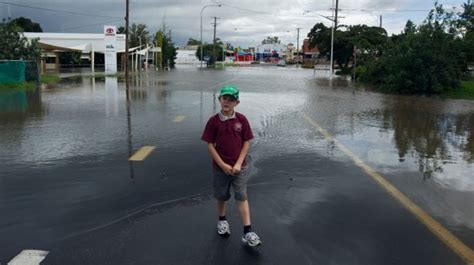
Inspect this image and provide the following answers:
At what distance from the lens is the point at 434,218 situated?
526cm

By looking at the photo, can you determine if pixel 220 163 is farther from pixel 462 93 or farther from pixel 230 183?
pixel 462 93

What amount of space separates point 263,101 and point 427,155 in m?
10.5

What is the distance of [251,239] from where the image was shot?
14.5ft

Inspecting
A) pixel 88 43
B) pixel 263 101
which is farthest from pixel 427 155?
pixel 88 43

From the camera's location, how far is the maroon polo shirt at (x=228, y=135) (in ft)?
15.1

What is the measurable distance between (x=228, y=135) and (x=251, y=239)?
95 centimetres

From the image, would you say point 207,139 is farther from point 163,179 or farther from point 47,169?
point 47,169

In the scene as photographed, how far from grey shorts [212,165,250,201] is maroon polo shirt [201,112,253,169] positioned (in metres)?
0.15

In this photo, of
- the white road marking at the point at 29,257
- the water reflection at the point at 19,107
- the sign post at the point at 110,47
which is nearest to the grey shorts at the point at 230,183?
the white road marking at the point at 29,257

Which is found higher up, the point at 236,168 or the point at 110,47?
the point at 110,47

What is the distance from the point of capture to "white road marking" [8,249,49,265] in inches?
159

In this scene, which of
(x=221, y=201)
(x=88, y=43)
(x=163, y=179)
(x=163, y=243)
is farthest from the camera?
(x=88, y=43)

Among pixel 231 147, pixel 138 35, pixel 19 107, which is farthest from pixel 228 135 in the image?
pixel 138 35

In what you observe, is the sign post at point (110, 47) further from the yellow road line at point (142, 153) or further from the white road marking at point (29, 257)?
the white road marking at point (29, 257)
